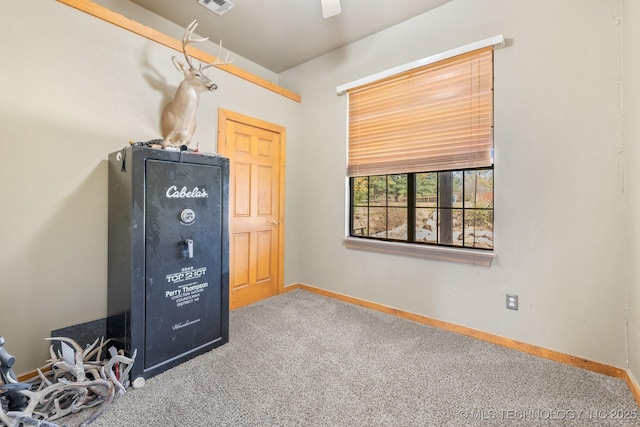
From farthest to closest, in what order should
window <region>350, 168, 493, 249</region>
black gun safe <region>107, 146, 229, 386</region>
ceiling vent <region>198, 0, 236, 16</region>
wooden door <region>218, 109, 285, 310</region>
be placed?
1. wooden door <region>218, 109, 285, 310</region>
2. window <region>350, 168, 493, 249</region>
3. ceiling vent <region>198, 0, 236, 16</region>
4. black gun safe <region>107, 146, 229, 386</region>

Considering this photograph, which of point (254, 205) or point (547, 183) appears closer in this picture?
point (547, 183)

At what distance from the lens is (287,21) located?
2914 mm

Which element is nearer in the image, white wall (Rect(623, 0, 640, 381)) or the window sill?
white wall (Rect(623, 0, 640, 381))

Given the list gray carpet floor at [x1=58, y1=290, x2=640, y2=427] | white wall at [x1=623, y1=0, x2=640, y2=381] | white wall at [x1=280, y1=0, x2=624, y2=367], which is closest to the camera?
gray carpet floor at [x1=58, y1=290, x2=640, y2=427]

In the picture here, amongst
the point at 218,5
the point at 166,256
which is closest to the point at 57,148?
the point at 166,256

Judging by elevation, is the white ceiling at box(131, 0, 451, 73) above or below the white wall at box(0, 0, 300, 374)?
above

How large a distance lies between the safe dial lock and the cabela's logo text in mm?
109

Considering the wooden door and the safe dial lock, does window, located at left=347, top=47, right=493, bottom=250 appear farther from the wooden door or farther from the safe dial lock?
the safe dial lock

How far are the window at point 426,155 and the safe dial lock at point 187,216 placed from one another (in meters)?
1.91

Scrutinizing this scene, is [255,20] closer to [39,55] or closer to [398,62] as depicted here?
[398,62]

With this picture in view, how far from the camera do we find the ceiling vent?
2606mm

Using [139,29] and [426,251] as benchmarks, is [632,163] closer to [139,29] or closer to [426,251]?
[426,251]

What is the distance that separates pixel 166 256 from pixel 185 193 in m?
0.47

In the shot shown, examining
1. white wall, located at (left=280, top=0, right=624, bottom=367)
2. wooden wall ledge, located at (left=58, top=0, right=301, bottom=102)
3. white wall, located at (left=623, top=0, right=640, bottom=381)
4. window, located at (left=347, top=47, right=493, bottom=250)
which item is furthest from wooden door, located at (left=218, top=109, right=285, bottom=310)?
white wall, located at (left=623, top=0, right=640, bottom=381)
